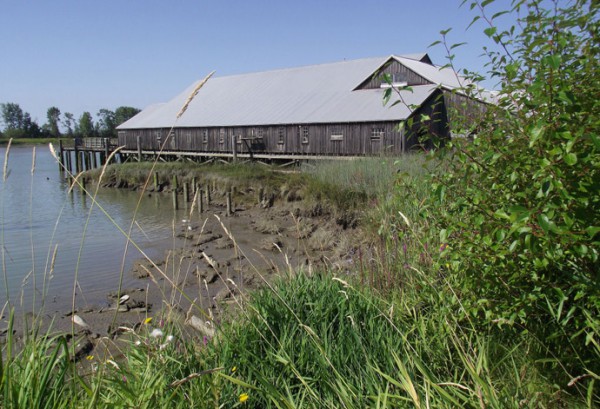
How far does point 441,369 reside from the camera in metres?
3.38

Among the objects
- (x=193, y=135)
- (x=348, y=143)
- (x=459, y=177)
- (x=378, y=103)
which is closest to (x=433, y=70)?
(x=378, y=103)

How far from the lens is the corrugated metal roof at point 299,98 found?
29672mm

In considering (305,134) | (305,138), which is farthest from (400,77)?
(305,138)

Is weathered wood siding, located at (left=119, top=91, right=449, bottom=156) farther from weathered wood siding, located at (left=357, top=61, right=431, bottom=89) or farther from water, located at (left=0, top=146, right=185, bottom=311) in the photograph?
water, located at (left=0, top=146, right=185, bottom=311)

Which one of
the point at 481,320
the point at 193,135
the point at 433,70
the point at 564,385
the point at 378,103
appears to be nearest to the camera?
the point at 564,385

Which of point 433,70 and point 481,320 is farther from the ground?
point 433,70

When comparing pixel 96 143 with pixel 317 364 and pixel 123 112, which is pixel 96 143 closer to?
pixel 317 364

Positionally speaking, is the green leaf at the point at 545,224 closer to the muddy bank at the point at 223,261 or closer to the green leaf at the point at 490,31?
the green leaf at the point at 490,31

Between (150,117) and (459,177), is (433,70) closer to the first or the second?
(150,117)

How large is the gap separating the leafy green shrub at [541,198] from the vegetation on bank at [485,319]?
1 centimetres

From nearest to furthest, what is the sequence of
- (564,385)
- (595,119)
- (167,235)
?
(595,119)
(564,385)
(167,235)

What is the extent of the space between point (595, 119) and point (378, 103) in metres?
27.2

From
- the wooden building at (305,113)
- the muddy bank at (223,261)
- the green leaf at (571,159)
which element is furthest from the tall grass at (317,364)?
the wooden building at (305,113)

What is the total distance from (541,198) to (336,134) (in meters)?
27.4
